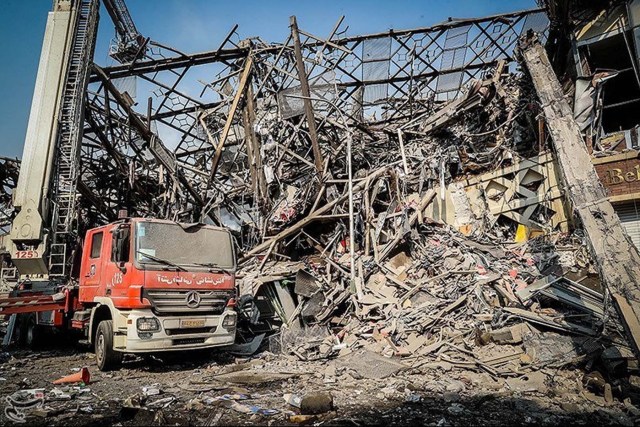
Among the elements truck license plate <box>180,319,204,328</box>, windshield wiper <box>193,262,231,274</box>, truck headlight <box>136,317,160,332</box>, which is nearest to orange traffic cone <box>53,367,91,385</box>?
truck headlight <box>136,317,160,332</box>

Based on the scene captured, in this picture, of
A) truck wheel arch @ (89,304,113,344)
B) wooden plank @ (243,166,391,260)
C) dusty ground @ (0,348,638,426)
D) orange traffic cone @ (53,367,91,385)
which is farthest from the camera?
Answer: wooden plank @ (243,166,391,260)

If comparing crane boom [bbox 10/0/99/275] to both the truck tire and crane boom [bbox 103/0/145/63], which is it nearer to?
crane boom [bbox 103/0/145/63]

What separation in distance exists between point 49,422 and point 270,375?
2.99 metres

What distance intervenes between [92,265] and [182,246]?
7.05 feet

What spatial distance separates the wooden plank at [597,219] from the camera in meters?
4.82

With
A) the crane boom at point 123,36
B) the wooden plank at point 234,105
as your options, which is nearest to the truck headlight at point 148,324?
the wooden plank at point 234,105

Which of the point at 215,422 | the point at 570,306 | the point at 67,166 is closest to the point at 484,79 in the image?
the point at 570,306

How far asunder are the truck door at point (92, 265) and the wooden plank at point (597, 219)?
828 centimetres

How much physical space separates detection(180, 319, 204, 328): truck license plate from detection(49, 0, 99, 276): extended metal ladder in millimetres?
4940

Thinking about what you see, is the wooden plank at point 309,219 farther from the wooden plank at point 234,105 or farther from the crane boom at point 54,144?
the crane boom at point 54,144

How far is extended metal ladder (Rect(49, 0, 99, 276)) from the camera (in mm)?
9734

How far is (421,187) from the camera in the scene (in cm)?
1177

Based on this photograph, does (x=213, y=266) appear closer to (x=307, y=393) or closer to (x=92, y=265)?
(x=92, y=265)

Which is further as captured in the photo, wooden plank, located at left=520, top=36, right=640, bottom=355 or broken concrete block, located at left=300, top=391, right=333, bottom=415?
wooden plank, located at left=520, top=36, right=640, bottom=355
